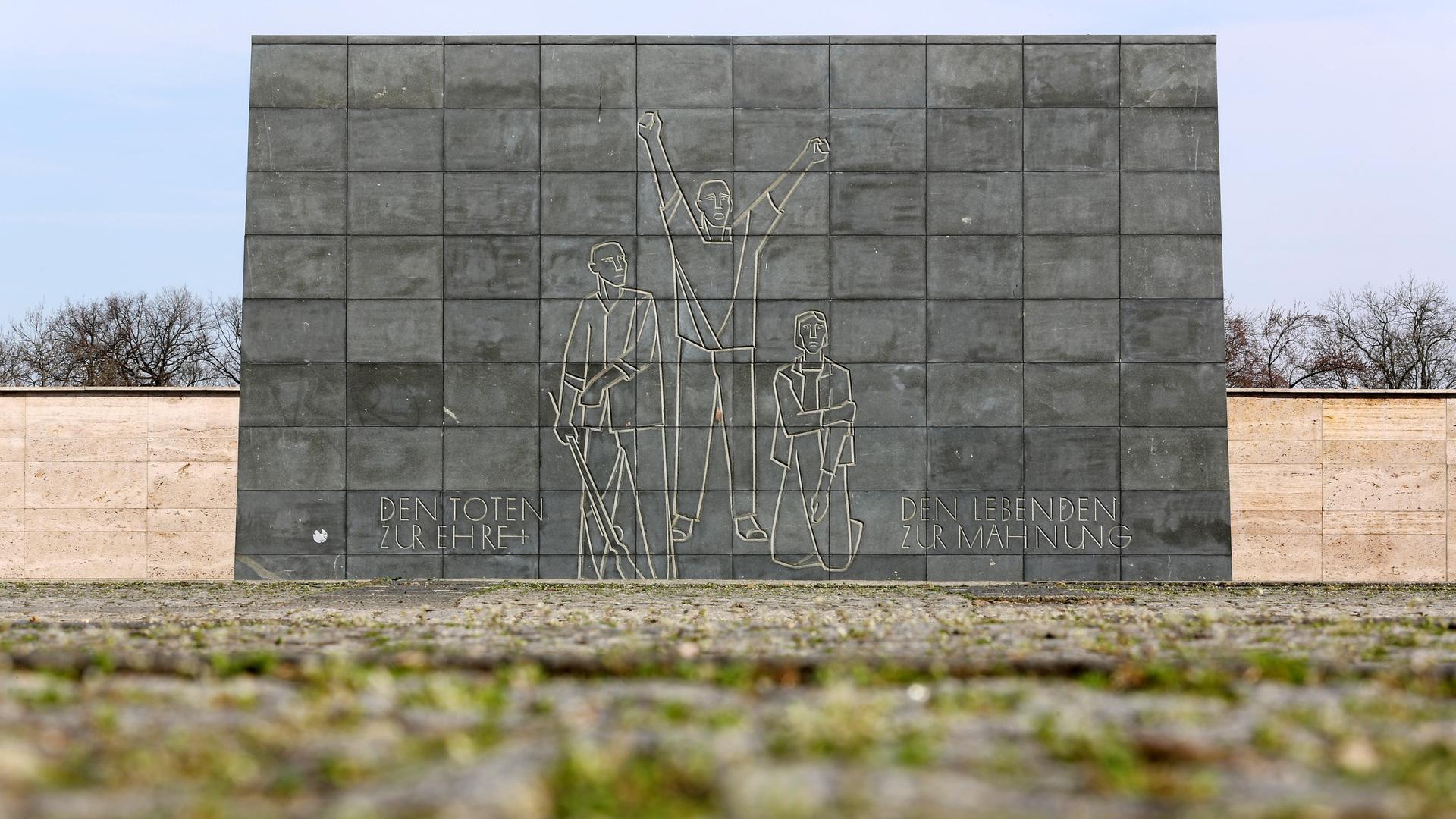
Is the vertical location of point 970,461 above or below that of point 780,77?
below

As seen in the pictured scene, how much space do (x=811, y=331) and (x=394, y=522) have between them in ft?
20.1

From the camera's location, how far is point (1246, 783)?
3.96m

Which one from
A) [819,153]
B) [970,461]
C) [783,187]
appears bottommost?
[970,461]

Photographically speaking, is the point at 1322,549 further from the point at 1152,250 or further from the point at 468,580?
the point at 468,580

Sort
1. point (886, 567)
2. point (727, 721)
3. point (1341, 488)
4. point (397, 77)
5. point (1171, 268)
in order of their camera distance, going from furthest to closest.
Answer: point (1341, 488) → point (397, 77) → point (1171, 268) → point (886, 567) → point (727, 721)

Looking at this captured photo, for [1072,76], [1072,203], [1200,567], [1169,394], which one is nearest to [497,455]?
[1072,203]

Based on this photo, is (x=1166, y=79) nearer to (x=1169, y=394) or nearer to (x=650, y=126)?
(x=1169, y=394)

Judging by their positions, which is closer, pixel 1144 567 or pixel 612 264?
pixel 612 264

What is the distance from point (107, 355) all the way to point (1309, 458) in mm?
45855

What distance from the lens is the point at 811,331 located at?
1933cm

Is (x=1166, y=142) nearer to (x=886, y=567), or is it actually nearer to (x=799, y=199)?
(x=799, y=199)

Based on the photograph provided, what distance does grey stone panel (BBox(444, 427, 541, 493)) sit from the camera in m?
19.4

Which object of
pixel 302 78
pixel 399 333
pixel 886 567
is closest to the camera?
pixel 886 567

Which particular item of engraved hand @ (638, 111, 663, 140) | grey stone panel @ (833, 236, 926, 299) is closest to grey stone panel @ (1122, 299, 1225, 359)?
grey stone panel @ (833, 236, 926, 299)
